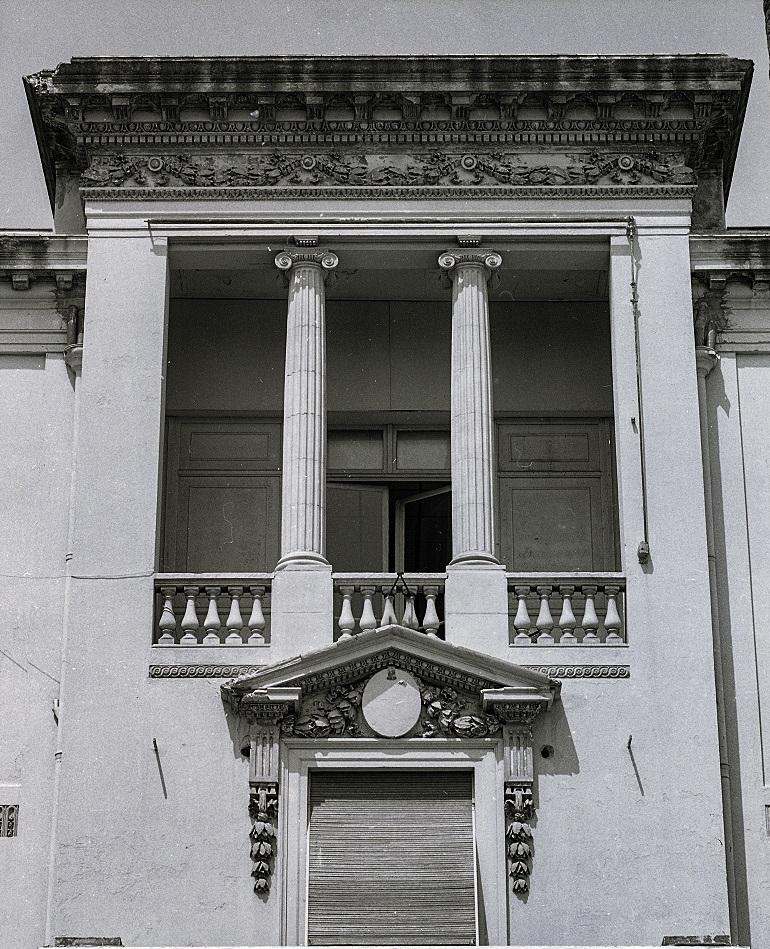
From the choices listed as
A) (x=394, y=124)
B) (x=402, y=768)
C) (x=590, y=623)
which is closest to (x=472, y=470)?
(x=590, y=623)

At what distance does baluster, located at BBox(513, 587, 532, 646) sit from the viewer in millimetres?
22641

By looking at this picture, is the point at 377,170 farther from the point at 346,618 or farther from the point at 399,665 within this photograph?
the point at 399,665

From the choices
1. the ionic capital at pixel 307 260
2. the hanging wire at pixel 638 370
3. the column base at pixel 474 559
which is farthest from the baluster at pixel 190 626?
the hanging wire at pixel 638 370

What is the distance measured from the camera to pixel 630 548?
2303cm

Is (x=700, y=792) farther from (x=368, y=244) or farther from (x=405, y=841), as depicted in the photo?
(x=368, y=244)

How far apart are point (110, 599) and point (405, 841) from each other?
14.3 feet

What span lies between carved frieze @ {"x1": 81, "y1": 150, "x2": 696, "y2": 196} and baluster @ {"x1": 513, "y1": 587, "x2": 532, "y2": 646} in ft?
17.2

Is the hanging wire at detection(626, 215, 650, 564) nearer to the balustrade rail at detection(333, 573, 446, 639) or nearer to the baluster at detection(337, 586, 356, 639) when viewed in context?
the balustrade rail at detection(333, 573, 446, 639)

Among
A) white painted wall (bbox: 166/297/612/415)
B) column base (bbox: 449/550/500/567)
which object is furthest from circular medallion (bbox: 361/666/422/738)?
white painted wall (bbox: 166/297/612/415)

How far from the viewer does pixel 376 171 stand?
2456cm

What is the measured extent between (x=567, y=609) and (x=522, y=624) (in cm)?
55

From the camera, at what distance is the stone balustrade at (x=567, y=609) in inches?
894

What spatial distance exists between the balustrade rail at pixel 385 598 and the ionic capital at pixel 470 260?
3.91m

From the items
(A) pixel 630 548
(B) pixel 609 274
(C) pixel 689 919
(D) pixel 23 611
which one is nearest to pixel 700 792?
(C) pixel 689 919
